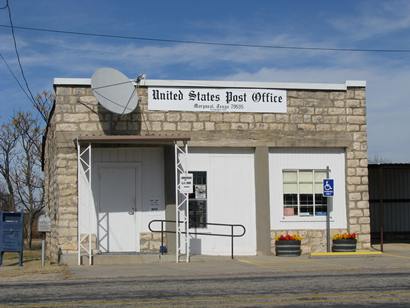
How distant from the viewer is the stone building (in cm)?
1891

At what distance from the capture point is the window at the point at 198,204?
19.7 m

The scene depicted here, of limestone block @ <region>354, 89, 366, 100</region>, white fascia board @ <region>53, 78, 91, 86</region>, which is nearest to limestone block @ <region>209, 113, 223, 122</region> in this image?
white fascia board @ <region>53, 78, 91, 86</region>

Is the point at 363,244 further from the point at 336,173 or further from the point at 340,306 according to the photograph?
the point at 340,306

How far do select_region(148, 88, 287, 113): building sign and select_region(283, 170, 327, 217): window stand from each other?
209 centimetres

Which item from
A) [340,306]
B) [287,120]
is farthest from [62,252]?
[340,306]

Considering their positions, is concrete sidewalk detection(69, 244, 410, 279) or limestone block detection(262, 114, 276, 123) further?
limestone block detection(262, 114, 276, 123)

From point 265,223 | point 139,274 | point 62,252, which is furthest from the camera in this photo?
point 265,223

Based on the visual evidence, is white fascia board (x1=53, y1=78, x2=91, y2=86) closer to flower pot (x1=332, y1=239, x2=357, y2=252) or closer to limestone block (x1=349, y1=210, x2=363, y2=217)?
flower pot (x1=332, y1=239, x2=357, y2=252)

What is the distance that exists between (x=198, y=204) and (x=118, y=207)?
2366 mm

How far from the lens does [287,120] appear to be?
66.2 ft

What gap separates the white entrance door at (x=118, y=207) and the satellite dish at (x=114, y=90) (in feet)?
6.29

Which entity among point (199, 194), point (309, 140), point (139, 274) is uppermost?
point (309, 140)

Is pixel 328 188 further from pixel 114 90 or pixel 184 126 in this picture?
pixel 114 90

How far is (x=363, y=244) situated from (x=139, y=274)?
866 cm
